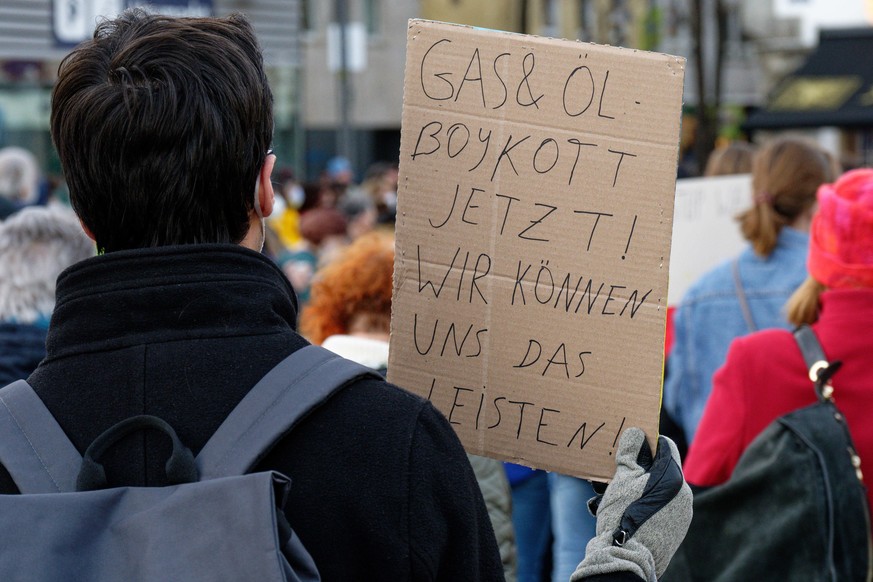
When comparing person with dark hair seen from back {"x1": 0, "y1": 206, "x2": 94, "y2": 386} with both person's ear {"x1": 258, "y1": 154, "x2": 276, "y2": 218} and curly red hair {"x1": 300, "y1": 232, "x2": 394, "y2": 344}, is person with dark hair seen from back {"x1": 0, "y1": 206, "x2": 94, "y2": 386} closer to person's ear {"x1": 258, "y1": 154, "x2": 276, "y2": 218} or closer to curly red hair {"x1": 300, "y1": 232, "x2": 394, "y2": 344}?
curly red hair {"x1": 300, "y1": 232, "x2": 394, "y2": 344}

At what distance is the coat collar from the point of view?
1.54 m

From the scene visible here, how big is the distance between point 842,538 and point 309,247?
5.71 meters

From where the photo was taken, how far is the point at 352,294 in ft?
11.2

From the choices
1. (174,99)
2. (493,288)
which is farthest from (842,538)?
(174,99)

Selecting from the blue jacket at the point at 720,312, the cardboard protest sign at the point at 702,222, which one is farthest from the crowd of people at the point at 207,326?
the cardboard protest sign at the point at 702,222

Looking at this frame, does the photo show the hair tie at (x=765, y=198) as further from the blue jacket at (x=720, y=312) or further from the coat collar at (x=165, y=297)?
the coat collar at (x=165, y=297)

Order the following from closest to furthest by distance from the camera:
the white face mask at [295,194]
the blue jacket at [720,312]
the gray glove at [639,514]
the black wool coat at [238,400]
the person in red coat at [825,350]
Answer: the black wool coat at [238,400] < the gray glove at [639,514] < the person in red coat at [825,350] < the blue jacket at [720,312] < the white face mask at [295,194]

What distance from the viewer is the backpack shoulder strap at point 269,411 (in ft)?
4.76

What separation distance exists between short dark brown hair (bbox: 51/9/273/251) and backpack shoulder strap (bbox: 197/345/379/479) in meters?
0.23

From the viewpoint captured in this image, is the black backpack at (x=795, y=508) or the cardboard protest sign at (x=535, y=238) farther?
the black backpack at (x=795, y=508)

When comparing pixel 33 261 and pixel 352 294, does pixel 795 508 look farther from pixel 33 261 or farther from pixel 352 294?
pixel 33 261

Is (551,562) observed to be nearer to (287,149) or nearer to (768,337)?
(768,337)

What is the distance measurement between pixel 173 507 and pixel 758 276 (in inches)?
130

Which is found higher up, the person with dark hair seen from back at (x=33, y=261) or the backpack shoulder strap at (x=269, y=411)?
the backpack shoulder strap at (x=269, y=411)
